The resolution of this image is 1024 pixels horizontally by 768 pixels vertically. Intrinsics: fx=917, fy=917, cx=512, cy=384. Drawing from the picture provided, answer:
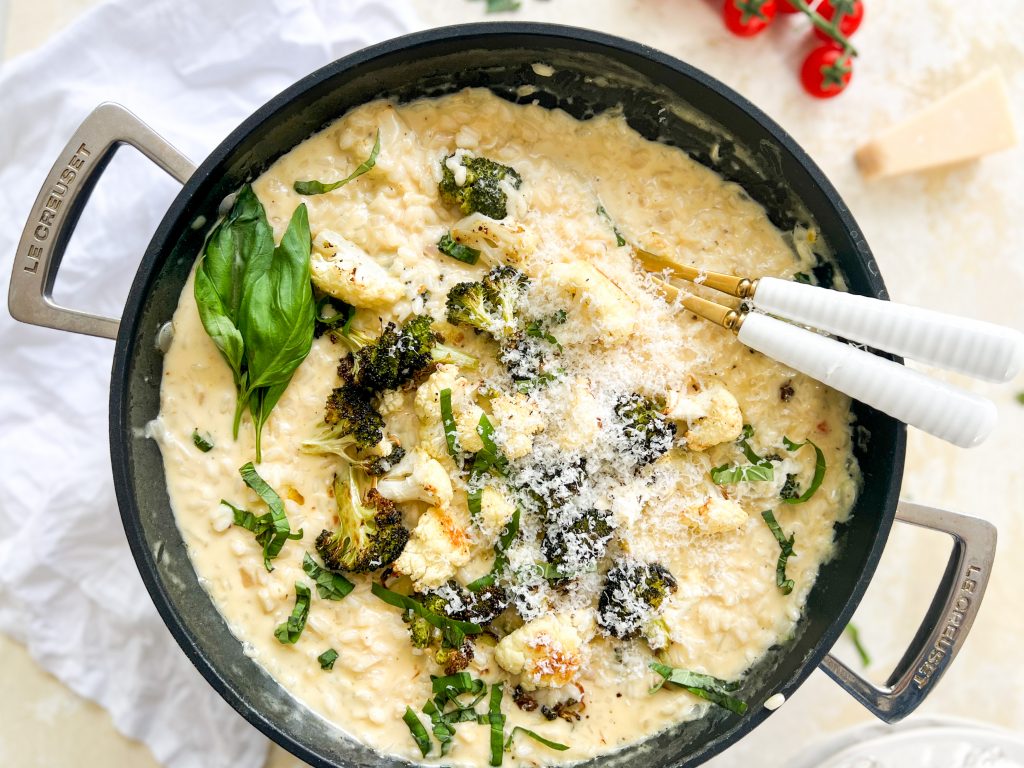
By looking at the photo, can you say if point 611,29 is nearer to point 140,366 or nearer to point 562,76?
point 562,76

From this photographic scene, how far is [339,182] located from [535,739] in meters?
1.94

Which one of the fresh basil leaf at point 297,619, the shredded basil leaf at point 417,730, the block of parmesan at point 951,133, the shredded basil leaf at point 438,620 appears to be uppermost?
the block of parmesan at point 951,133

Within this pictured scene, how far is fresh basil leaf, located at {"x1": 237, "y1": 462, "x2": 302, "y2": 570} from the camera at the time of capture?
2928 millimetres

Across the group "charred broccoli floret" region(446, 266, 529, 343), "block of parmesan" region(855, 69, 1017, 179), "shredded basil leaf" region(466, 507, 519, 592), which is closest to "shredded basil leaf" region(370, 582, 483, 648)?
"shredded basil leaf" region(466, 507, 519, 592)

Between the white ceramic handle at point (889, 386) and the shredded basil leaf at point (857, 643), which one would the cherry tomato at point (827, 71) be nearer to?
the white ceramic handle at point (889, 386)

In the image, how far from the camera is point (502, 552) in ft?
9.62

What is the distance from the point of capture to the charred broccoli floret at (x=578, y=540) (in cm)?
287

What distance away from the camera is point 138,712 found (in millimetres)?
3361

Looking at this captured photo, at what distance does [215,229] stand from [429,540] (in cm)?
122

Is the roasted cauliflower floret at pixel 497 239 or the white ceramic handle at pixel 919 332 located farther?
the roasted cauliflower floret at pixel 497 239

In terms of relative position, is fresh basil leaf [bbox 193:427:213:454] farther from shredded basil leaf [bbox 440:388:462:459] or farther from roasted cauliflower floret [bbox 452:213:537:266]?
roasted cauliflower floret [bbox 452:213:537:266]

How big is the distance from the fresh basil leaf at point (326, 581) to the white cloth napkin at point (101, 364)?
0.76 m

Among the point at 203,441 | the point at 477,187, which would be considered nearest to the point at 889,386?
the point at 477,187

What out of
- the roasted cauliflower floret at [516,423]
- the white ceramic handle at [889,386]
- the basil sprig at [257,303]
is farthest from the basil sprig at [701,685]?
the basil sprig at [257,303]
